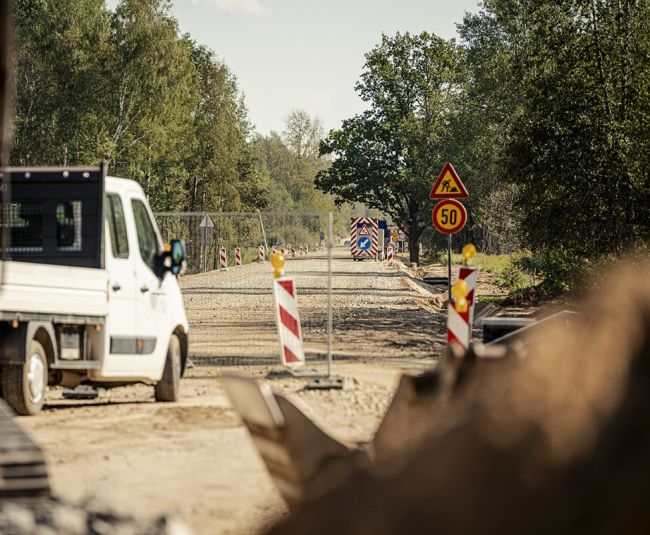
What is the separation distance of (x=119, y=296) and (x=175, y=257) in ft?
2.88

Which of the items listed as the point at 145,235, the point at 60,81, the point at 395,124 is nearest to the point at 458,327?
the point at 145,235

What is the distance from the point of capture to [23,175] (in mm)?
12398

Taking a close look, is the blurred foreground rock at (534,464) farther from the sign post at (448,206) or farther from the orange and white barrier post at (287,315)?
the sign post at (448,206)

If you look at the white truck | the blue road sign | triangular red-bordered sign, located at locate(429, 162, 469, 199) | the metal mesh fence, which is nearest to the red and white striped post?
the metal mesh fence

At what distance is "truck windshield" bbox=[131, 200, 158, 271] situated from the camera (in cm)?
1255

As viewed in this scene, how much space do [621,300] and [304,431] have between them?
5.42ft

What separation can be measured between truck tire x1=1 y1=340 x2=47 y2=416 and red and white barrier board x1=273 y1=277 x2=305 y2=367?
3.26 meters

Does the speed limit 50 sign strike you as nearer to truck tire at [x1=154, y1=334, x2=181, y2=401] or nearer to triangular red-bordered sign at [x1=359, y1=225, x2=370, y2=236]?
truck tire at [x1=154, y1=334, x2=181, y2=401]

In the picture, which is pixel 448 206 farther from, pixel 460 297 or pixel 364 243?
pixel 364 243

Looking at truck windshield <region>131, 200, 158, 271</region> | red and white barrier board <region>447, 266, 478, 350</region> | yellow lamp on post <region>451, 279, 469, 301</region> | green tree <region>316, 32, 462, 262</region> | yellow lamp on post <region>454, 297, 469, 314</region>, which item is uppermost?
green tree <region>316, 32, 462, 262</region>

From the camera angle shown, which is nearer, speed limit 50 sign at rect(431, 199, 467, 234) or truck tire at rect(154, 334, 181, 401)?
truck tire at rect(154, 334, 181, 401)

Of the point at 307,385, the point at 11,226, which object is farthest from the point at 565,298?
the point at 11,226

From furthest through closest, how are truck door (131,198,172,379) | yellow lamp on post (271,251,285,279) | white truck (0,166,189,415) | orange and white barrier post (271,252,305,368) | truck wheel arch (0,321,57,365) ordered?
1. orange and white barrier post (271,252,305,368)
2. yellow lamp on post (271,251,285,279)
3. truck door (131,198,172,379)
4. white truck (0,166,189,415)
5. truck wheel arch (0,321,57,365)

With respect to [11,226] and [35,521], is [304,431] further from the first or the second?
[11,226]
